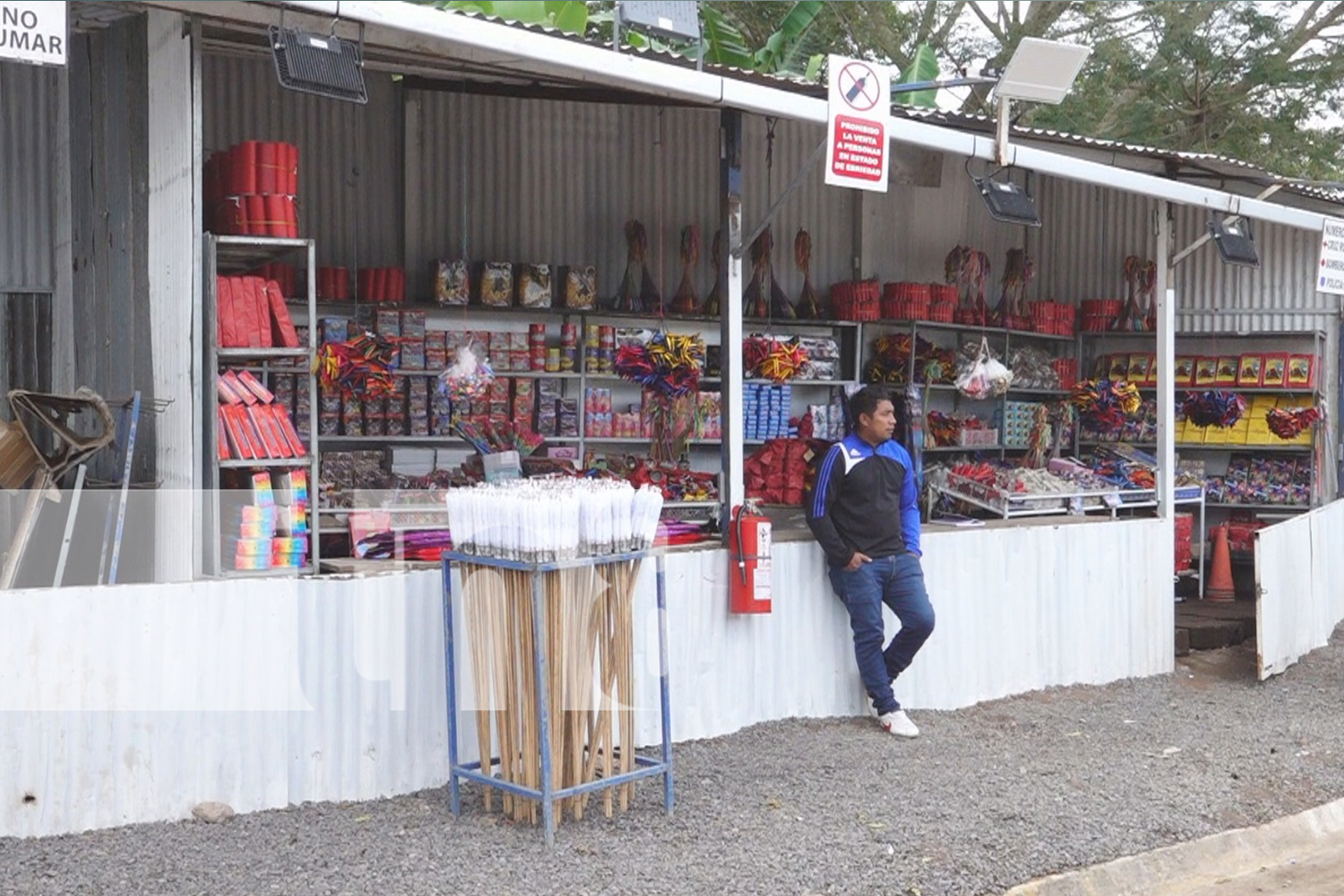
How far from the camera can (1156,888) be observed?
6789 millimetres

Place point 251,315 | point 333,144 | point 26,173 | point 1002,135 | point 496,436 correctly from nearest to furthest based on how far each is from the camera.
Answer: point 251,315 < point 26,173 < point 1002,135 < point 496,436 < point 333,144

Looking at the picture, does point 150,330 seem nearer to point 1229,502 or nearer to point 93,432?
point 93,432

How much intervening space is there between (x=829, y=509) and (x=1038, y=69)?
282cm

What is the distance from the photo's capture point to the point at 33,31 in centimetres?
561

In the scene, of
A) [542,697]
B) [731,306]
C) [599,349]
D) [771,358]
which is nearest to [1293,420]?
[771,358]

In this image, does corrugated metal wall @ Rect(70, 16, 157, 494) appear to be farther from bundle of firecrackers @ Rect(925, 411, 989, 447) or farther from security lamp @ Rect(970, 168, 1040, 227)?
bundle of firecrackers @ Rect(925, 411, 989, 447)

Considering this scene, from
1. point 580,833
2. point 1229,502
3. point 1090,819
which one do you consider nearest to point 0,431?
point 580,833

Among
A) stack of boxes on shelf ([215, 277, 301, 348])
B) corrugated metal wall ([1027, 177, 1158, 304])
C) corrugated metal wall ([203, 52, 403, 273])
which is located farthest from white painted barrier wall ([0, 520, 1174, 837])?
corrugated metal wall ([1027, 177, 1158, 304])

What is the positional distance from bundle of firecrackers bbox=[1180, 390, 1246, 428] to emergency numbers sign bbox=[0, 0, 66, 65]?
34.7 ft

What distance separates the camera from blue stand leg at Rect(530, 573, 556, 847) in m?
6.24

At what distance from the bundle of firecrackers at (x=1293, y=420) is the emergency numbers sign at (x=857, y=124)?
6920 mm

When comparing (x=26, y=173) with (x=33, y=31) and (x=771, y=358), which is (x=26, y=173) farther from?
(x=771, y=358)

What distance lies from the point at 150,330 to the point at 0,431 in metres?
0.75

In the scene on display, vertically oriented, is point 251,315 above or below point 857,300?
below
